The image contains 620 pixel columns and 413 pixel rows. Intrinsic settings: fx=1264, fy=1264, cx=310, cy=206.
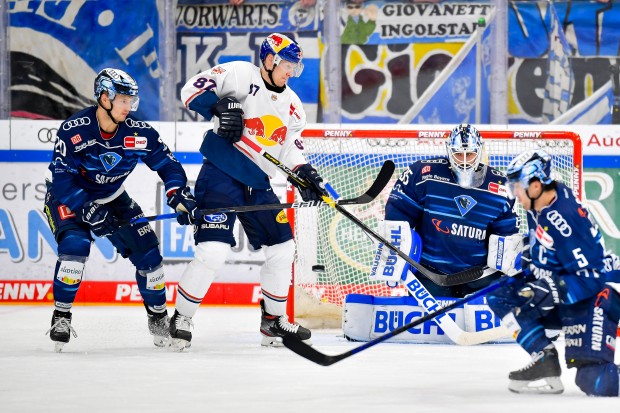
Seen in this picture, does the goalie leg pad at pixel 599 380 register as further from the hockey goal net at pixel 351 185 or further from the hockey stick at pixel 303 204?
the hockey goal net at pixel 351 185

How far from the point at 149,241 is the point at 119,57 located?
302cm

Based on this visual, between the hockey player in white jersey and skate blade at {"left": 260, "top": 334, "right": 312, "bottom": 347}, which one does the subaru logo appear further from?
skate blade at {"left": 260, "top": 334, "right": 312, "bottom": 347}

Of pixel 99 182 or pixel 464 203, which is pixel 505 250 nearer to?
pixel 464 203

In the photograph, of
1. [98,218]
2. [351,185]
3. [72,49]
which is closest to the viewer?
[98,218]

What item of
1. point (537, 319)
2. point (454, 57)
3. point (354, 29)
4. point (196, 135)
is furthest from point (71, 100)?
point (537, 319)

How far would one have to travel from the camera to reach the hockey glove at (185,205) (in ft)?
16.4

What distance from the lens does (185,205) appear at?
502 centimetres

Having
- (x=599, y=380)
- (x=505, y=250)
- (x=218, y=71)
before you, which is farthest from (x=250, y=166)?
(x=599, y=380)

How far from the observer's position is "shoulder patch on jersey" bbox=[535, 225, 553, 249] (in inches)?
150

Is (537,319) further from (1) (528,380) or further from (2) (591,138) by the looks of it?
(2) (591,138)

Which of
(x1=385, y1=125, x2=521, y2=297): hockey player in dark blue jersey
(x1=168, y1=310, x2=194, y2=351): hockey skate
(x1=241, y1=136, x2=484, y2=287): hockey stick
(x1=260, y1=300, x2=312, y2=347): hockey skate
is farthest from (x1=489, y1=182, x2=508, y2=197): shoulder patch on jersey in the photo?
(x1=168, y1=310, x2=194, y2=351): hockey skate

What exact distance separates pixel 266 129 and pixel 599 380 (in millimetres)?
1958

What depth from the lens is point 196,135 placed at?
7.06 meters

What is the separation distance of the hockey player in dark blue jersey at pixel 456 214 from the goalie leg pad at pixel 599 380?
153 cm
